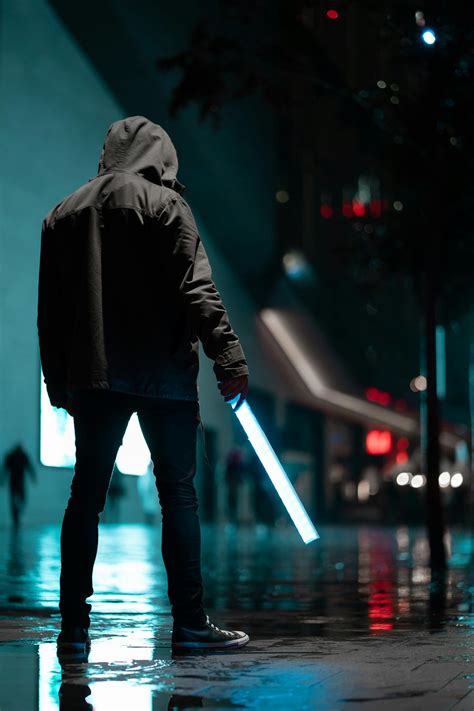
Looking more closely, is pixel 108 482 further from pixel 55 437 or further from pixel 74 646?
pixel 55 437

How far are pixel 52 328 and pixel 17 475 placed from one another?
24.3 m

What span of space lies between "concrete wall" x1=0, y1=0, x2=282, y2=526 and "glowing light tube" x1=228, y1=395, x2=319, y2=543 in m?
24.7

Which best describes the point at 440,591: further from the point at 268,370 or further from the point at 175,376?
the point at 268,370

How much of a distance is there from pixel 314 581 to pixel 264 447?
537cm

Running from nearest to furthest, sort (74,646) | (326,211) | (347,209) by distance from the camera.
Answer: (74,646) < (326,211) < (347,209)

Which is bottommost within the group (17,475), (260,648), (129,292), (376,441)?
(260,648)

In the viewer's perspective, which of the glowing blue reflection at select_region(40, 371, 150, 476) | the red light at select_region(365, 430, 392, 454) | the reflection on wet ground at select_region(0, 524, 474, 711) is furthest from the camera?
the red light at select_region(365, 430, 392, 454)

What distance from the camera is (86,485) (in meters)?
4.95

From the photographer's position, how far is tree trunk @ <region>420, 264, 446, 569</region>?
13.3 m

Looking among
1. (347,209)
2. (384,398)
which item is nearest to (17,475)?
(347,209)

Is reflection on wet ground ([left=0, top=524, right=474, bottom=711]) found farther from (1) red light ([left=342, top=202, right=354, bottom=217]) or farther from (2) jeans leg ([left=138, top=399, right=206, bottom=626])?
(1) red light ([left=342, top=202, right=354, bottom=217])

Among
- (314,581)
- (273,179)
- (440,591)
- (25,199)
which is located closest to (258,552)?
(314,581)

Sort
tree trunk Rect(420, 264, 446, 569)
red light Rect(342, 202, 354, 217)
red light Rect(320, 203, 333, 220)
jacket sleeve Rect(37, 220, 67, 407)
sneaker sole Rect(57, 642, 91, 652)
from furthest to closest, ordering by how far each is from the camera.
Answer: red light Rect(342, 202, 354, 217) → red light Rect(320, 203, 333, 220) → tree trunk Rect(420, 264, 446, 569) → jacket sleeve Rect(37, 220, 67, 407) → sneaker sole Rect(57, 642, 91, 652)

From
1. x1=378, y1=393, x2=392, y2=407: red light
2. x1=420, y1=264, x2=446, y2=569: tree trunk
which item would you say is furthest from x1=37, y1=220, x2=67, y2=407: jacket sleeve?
x1=378, y1=393, x2=392, y2=407: red light
